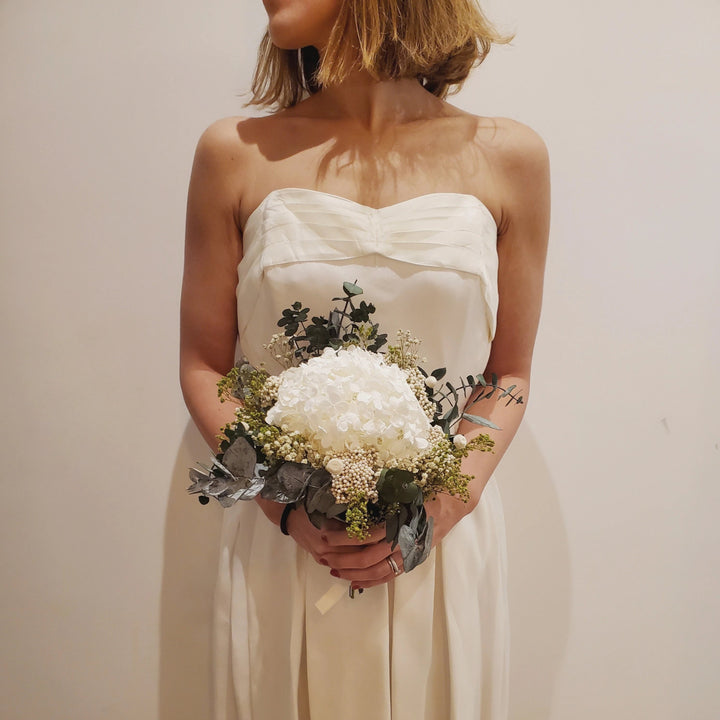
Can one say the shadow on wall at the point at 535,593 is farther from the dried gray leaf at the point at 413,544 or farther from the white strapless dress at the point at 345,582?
the dried gray leaf at the point at 413,544

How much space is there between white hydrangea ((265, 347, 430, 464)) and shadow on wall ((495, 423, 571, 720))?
0.88 meters

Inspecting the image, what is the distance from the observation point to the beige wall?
5.72ft

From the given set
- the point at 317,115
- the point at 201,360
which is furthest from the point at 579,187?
the point at 201,360

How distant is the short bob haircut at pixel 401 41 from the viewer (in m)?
1.33

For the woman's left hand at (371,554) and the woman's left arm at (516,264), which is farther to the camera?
the woman's left arm at (516,264)

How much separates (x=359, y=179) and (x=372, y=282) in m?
0.19

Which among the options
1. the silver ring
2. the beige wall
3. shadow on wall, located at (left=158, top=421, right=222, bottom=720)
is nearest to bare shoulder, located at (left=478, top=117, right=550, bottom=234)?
the beige wall

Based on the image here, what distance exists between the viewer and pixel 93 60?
173 centimetres

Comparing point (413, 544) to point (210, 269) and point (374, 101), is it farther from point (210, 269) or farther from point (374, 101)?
point (374, 101)

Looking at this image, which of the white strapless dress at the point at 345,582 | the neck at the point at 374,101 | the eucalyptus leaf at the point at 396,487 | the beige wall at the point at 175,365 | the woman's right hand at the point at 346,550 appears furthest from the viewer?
the beige wall at the point at 175,365

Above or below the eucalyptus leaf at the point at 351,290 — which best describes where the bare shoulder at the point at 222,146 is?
above

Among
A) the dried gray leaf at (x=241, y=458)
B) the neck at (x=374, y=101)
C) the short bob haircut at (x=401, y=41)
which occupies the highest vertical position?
the short bob haircut at (x=401, y=41)

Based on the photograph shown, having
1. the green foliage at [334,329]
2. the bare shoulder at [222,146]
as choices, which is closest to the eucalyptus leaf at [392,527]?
the green foliage at [334,329]

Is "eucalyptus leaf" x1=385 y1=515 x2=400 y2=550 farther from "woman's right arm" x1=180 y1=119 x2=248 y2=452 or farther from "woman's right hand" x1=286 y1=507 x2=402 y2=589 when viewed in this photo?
"woman's right arm" x1=180 y1=119 x2=248 y2=452
